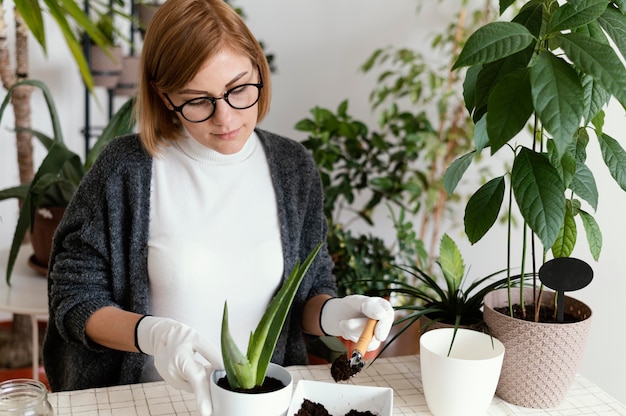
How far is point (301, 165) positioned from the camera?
163cm

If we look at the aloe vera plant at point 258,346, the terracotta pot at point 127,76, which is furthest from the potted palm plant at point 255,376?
the terracotta pot at point 127,76

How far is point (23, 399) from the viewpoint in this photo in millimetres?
1040

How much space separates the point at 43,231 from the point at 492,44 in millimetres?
1451

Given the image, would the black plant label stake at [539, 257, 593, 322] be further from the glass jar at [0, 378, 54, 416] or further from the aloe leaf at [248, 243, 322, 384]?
the glass jar at [0, 378, 54, 416]

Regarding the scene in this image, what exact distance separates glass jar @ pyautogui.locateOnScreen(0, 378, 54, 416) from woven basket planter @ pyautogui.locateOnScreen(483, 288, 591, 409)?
726 millimetres

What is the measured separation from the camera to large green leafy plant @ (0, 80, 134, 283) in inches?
74.6

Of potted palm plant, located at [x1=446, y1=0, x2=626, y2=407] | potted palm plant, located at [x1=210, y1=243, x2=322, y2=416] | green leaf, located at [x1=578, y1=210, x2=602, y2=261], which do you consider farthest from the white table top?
green leaf, located at [x1=578, y1=210, x2=602, y2=261]

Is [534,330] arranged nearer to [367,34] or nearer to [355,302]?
[355,302]

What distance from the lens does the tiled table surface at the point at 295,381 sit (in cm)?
120

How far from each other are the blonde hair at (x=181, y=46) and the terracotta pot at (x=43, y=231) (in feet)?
2.03

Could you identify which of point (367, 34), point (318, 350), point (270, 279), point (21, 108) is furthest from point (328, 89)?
point (270, 279)

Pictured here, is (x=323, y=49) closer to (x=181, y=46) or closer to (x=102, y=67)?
(x=102, y=67)

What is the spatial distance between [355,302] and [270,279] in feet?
0.80

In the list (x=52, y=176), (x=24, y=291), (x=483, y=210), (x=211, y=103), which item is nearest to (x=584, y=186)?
(x=483, y=210)
